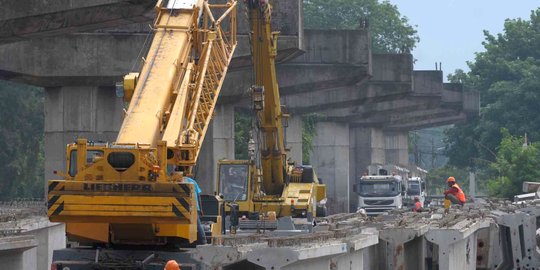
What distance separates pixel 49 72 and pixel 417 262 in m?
19.8

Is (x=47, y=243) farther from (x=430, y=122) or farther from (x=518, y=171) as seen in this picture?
(x=430, y=122)

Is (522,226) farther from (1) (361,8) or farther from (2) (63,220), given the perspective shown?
(1) (361,8)

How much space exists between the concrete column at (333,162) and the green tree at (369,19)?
56306 mm

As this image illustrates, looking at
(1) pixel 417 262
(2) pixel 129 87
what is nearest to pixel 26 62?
(2) pixel 129 87

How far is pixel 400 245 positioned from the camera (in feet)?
81.6

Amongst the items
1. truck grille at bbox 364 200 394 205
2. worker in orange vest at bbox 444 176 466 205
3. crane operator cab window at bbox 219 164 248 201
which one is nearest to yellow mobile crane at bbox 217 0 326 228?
crane operator cab window at bbox 219 164 248 201

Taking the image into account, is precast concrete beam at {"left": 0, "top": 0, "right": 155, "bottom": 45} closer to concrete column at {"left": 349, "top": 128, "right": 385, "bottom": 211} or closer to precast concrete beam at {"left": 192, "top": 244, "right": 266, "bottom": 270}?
precast concrete beam at {"left": 192, "top": 244, "right": 266, "bottom": 270}

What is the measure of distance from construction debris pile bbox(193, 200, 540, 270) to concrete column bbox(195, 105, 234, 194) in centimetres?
1494

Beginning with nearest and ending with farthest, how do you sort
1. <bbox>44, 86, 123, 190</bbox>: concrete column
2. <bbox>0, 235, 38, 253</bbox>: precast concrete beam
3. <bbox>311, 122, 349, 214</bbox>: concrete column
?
<bbox>0, 235, 38, 253</bbox>: precast concrete beam, <bbox>44, 86, 123, 190</bbox>: concrete column, <bbox>311, 122, 349, 214</bbox>: concrete column

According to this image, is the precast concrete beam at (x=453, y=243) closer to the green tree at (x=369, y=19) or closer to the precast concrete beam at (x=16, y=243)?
the precast concrete beam at (x=16, y=243)

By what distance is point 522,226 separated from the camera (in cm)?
3098

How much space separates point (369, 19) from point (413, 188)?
66954 millimetres

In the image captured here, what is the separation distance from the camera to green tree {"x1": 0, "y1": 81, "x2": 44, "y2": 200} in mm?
80375

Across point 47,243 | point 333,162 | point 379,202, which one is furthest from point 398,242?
point 333,162
